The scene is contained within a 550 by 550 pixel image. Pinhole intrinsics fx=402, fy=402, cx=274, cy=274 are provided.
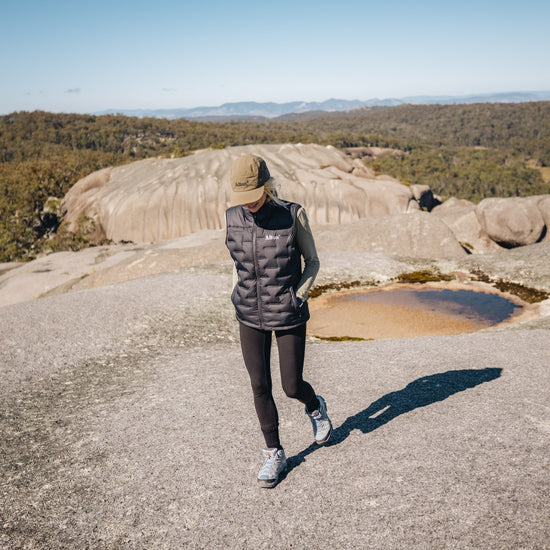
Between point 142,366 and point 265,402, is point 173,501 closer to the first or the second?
point 265,402

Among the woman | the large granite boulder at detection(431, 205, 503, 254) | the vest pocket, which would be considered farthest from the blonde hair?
the large granite boulder at detection(431, 205, 503, 254)

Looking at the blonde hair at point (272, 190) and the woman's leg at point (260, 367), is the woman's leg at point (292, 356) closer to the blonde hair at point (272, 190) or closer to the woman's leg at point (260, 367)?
the woman's leg at point (260, 367)

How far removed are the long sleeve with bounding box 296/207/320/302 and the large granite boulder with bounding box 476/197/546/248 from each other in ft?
88.0

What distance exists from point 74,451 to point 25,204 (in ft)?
222

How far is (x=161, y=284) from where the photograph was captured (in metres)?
18.2

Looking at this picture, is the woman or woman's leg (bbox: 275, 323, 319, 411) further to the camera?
woman's leg (bbox: 275, 323, 319, 411)

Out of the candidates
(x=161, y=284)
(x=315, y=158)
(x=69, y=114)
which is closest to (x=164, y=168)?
(x=315, y=158)

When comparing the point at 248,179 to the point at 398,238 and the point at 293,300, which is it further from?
the point at 398,238

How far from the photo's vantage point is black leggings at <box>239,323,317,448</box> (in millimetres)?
4516

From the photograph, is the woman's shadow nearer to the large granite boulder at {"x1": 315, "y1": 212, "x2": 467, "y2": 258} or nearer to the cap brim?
the cap brim

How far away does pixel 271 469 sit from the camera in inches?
195

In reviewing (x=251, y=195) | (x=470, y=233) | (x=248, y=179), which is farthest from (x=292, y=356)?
(x=470, y=233)

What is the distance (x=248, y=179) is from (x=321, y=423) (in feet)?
11.2

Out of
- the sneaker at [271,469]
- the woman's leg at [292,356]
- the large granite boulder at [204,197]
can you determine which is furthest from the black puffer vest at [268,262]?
the large granite boulder at [204,197]
